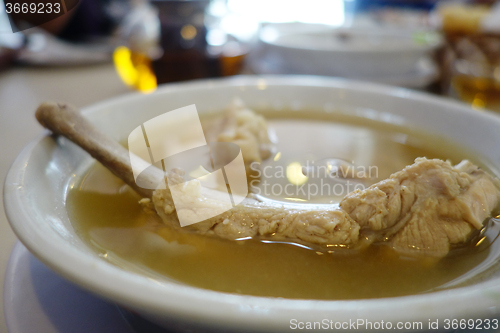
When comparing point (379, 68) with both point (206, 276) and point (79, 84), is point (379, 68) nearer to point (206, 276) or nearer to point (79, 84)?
point (206, 276)

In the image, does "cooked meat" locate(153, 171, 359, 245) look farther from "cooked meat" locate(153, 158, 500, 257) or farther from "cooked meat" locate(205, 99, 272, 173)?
"cooked meat" locate(205, 99, 272, 173)

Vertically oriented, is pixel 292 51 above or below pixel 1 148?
above

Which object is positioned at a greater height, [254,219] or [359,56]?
[359,56]

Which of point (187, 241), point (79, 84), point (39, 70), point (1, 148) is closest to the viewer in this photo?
point (187, 241)

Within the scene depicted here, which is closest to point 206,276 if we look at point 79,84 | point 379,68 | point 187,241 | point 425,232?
point 187,241

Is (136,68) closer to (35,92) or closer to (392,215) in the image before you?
(35,92)

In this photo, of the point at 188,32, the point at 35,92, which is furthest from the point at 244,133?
the point at 35,92

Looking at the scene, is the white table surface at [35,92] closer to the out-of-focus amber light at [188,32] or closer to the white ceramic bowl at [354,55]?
the out-of-focus amber light at [188,32]
